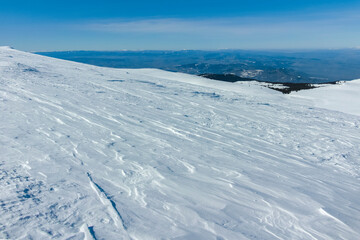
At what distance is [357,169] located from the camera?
5.22 metres

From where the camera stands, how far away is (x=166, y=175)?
4172 millimetres

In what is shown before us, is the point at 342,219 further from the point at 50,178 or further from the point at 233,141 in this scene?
the point at 50,178

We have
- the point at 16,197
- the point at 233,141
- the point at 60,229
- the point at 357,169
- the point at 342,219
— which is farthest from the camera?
the point at 233,141

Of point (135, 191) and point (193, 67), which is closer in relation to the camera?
point (135, 191)

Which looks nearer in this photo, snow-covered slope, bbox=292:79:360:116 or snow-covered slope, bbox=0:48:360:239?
snow-covered slope, bbox=0:48:360:239

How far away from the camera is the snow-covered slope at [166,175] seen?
291 centimetres

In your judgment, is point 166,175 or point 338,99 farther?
point 338,99

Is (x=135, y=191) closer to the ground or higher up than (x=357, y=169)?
higher up

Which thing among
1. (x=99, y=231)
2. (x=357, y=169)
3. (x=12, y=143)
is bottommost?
(x=357, y=169)

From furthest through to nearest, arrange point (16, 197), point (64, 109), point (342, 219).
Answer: point (64, 109) < point (342, 219) < point (16, 197)

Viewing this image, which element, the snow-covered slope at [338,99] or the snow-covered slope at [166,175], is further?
the snow-covered slope at [338,99]

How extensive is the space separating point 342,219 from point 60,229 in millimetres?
3670

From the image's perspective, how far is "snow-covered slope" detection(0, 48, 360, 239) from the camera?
291 centimetres

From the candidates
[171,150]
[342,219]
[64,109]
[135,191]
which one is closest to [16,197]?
[135,191]
